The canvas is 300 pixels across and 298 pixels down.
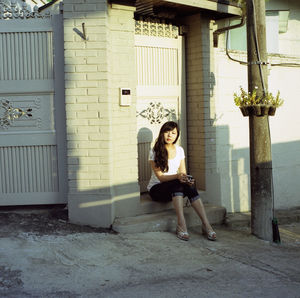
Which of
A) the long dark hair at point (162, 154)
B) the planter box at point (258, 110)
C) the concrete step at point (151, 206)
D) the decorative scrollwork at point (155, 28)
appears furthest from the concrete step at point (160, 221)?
the decorative scrollwork at point (155, 28)

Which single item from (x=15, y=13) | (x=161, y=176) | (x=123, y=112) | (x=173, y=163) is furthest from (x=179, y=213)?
(x=15, y=13)

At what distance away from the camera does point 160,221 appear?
5.69 m

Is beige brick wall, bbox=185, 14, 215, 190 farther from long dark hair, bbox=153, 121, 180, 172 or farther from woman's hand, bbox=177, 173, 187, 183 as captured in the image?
woman's hand, bbox=177, 173, 187, 183

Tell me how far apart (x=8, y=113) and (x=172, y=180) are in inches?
84.6

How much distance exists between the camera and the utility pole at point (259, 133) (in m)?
5.73

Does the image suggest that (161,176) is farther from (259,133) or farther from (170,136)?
(259,133)

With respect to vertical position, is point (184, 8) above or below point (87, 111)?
above

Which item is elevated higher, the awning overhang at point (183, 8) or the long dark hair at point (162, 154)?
the awning overhang at point (183, 8)

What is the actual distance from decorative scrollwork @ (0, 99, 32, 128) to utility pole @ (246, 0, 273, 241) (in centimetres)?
281

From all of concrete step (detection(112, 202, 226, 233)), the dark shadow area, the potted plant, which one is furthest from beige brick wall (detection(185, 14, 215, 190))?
the dark shadow area

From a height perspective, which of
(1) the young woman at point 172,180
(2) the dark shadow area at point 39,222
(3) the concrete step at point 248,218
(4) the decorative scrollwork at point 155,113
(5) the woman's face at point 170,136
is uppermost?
(4) the decorative scrollwork at point 155,113

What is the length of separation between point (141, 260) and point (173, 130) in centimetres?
175

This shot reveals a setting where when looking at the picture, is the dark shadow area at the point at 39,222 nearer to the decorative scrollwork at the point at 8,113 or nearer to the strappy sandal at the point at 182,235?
the strappy sandal at the point at 182,235

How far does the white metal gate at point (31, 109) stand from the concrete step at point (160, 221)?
0.84 meters
